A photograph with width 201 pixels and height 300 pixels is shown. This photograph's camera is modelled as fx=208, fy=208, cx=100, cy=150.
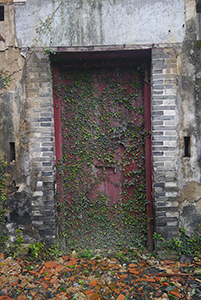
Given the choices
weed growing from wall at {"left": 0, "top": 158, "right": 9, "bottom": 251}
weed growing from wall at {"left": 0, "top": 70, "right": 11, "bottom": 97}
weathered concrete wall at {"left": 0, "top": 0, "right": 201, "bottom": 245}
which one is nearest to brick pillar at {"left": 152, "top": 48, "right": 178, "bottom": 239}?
weathered concrete wall at {"left": 0, "top": 0, "right": 201, "bottom": 245}

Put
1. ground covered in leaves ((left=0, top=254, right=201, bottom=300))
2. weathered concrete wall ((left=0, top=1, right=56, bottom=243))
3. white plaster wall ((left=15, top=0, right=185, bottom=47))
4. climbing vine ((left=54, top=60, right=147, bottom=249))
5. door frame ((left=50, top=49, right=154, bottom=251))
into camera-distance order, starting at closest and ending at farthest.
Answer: ground covered in leaves ((left=0, top=254, right=201, bottom=300))
white plaster wall ((left=15, top=0, right=185, bottom=47))
weathered concrete wall ((left=0, top=1, right=56, bottom=243))
door frame ((left=50, top=49, right=154, bottom=251))
climbing vine ((left=54, top=60, right=147, bottom=249))

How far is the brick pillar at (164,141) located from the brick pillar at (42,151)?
5.20 feet

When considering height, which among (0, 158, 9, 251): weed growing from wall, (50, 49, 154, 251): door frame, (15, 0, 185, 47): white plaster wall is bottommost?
(0, 158, 9, 251): weed growing from wall

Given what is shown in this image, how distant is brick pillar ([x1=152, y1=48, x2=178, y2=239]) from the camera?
3.10m

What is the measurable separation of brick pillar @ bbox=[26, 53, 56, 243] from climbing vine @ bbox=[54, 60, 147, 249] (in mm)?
316

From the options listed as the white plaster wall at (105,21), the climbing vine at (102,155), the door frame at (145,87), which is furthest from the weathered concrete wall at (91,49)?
the climbing vine at (102,155)

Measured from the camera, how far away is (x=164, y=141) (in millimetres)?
3135

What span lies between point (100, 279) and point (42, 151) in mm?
1952

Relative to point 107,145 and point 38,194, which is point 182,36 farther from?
point 38,194

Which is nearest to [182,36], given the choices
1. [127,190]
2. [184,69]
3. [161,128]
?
[184,69]

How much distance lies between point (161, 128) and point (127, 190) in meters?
1.18

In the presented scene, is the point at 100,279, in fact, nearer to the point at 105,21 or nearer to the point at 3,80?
the point at 3,80

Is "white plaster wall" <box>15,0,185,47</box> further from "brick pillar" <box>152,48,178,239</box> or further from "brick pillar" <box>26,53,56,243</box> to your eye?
"brick pillar" <box>26,53,56,243</box>

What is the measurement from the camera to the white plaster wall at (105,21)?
3047 millimetres
